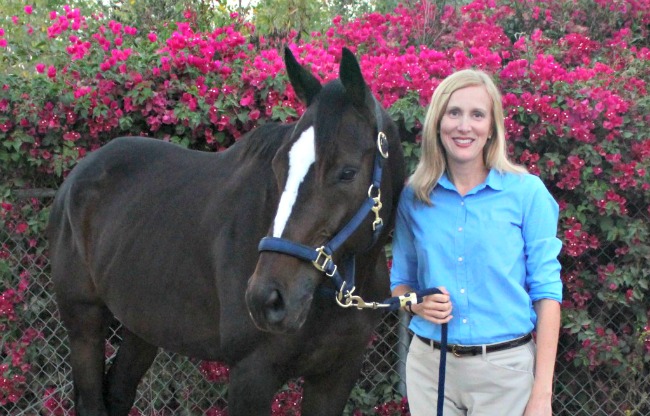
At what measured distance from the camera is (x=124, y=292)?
3359mm

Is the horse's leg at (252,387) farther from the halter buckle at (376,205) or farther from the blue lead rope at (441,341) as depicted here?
the halter buckle at (376,205)

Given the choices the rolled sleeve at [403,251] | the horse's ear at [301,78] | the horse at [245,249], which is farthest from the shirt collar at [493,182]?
the horse's ear at [301,78]

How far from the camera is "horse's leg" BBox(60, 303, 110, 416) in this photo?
375 centimetres

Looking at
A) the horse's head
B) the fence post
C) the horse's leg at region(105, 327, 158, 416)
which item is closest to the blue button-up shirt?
the horse's head

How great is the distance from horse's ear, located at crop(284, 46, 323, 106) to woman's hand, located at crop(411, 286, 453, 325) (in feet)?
2.56

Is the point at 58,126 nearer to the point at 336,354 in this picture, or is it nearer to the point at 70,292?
the point at 70,292

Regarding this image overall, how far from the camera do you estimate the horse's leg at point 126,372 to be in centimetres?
384

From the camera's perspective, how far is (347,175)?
88.4 inches

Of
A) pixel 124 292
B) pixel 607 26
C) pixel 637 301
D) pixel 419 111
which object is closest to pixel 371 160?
pixel 419 111

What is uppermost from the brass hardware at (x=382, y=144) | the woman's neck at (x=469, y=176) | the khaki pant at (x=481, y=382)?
the brass hardware at (x=382, y=144)

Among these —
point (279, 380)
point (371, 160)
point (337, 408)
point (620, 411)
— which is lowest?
point (620, 411)

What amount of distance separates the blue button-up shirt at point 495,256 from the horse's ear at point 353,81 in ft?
1.33

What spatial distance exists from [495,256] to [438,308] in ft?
0.78

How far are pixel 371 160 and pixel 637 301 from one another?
77.3 inches
